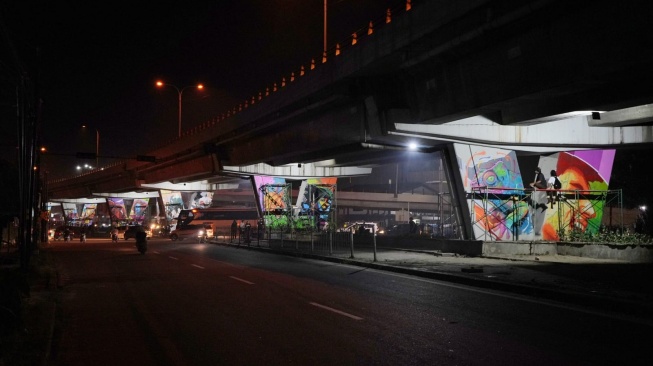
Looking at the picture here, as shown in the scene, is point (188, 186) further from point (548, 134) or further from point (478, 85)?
point (478, 85)

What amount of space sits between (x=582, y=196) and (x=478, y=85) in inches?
452

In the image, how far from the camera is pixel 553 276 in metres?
16.2

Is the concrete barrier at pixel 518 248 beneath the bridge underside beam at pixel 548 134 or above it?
beneath

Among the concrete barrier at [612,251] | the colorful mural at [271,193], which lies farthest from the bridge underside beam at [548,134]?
the colorful mural at [271,193]

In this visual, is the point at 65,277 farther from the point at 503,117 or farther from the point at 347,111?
the point at 503,117

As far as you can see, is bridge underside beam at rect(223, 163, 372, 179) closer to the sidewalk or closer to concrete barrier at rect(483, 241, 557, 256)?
the sidewalk

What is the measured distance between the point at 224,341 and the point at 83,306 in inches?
206

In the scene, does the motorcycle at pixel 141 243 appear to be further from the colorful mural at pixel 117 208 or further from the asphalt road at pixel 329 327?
the colorful mural at pixel 117 208

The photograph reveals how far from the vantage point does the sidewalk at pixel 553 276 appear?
12094 millimetres

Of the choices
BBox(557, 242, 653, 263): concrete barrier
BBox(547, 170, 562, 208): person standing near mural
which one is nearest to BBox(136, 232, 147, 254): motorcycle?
BBox(547, 170, 562, 208): person standing near mural

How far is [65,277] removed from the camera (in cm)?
1886

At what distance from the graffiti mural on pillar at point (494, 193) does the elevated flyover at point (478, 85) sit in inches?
30.8

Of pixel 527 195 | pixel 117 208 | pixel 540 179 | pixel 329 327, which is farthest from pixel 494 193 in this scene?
→ pixel 117 208

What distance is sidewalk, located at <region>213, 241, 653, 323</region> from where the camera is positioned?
12.1 m
